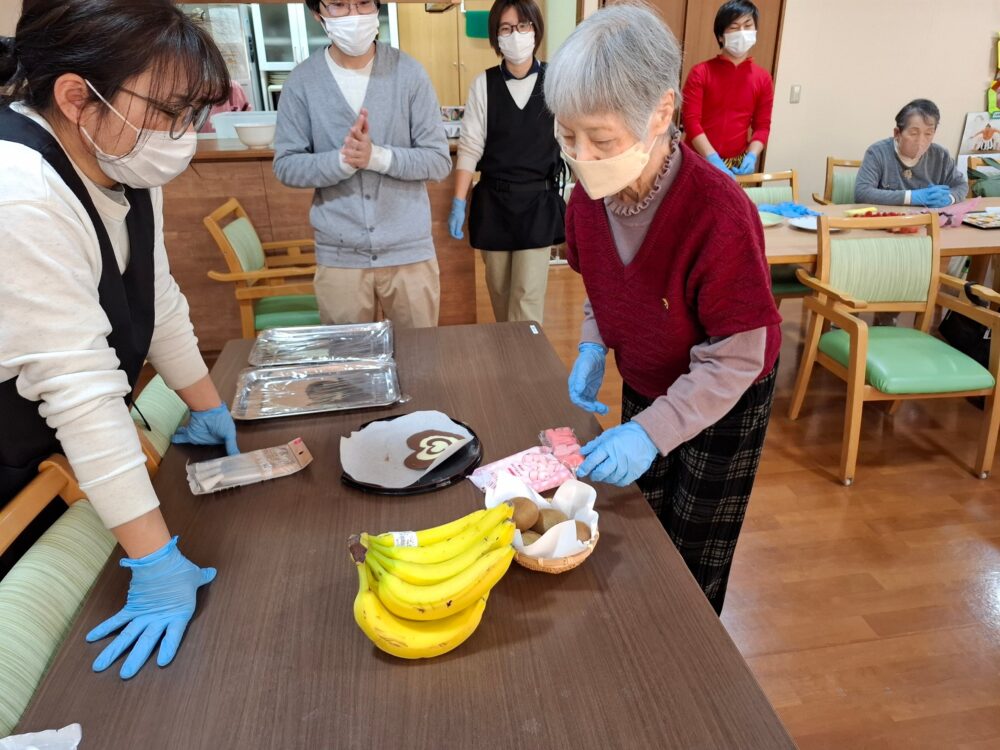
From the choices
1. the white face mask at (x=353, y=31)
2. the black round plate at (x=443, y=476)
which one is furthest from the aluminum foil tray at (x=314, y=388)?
the white face mask at (x=353, y=31)

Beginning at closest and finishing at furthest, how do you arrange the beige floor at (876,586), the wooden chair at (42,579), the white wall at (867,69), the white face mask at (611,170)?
1. the wooden chair at (42,579)
2. the white face mask at (611,170)
3. the beige floor at (876,586)
4. the white wall at (867,69)

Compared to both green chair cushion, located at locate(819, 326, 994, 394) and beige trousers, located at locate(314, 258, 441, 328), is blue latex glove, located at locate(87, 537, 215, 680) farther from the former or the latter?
green chair cushion, located at locate(819, 326, 994, 394)

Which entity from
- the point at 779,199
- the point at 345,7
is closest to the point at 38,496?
the point at 345,7

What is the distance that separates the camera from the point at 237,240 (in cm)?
250

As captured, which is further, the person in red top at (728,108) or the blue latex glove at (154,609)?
the person in red top at (728,108)

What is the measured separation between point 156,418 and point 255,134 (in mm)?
2177

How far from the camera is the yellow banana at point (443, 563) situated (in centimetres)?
75

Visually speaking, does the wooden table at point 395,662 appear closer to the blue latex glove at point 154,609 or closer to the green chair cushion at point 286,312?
the blue latex glove at point 154,609

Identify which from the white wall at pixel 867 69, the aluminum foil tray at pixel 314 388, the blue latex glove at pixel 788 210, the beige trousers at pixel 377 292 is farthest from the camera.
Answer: the white wall at pixel 867 69

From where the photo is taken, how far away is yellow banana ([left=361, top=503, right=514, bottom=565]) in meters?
0.78

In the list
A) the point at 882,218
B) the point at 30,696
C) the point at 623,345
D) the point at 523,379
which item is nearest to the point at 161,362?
the point at 30,696

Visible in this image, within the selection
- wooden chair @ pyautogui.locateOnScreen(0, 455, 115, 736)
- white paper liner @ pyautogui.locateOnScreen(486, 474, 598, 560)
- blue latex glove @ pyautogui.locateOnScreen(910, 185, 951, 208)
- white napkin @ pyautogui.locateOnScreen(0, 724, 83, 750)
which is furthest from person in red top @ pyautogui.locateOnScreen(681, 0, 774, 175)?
white napkin @ pyautogui.locateOnScreen(0, 724, 83, 750)

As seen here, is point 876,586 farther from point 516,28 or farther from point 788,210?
point 516,28

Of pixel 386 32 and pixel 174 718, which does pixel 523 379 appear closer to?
pixel 174 718
